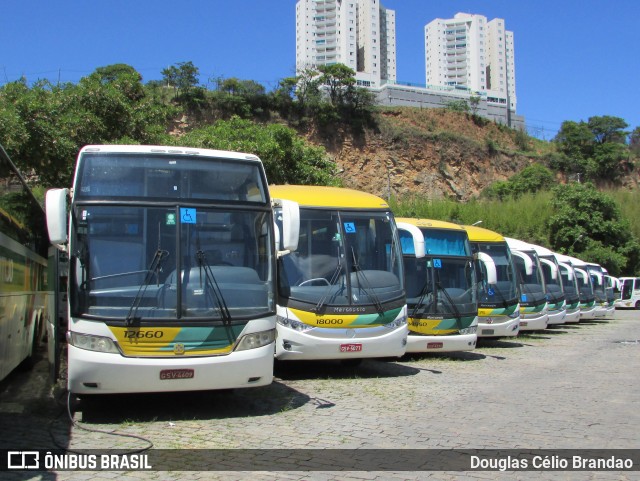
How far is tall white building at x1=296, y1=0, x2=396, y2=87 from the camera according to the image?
437ft

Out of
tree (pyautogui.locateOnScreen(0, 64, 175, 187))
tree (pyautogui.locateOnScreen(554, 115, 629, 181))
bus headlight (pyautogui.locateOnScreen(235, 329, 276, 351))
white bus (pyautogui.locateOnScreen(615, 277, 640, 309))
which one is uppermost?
tree (pyautogui.locateOnScreen(554, 115, 629, 181))

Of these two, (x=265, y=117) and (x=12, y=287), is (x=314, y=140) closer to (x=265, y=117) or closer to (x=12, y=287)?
(x=265, y=117)

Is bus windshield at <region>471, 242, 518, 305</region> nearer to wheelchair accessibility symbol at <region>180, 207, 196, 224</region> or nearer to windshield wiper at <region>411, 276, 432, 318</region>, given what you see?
windshield wiper at <region>411, 276, 432, 318</region>

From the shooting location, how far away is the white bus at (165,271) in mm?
7160

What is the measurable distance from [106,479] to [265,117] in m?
52.8

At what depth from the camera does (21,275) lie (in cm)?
948

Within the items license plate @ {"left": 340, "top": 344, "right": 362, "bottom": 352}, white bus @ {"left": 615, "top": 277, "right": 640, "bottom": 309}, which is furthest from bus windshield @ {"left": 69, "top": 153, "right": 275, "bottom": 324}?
white bus @ {"left": 615, "top": 277, "right": 640, "bottom": 309}

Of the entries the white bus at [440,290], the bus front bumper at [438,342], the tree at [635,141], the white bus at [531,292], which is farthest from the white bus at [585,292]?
the tree at [635,141]

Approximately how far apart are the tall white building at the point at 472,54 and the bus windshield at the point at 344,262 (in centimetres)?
13754

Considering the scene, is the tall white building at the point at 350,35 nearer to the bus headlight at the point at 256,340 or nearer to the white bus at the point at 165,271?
the white bus at the point at 165,271

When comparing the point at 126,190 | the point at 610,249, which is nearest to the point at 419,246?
the point at 126,190

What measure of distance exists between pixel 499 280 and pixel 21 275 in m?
11.6

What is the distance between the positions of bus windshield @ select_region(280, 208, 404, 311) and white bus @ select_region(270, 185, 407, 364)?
0.05 ft

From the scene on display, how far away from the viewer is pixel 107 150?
25.9ft
